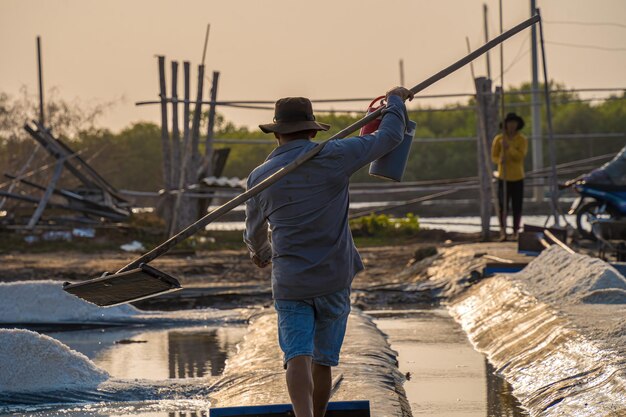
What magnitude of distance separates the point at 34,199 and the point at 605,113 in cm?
4060

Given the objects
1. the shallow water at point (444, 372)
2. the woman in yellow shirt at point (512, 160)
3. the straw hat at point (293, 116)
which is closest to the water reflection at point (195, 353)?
the shallow water at point (444, 372)

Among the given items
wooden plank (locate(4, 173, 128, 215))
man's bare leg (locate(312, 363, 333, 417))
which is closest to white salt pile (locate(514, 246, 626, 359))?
man's bare leg (locate(312, 363, 333, 417))

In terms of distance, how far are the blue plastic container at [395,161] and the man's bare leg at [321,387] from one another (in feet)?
3.15

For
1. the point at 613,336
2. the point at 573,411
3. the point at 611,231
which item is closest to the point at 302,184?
the point at 573,411

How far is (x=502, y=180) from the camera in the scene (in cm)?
1759

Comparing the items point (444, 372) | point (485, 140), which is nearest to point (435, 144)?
point (485, 140)

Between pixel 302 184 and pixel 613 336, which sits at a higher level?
pixel 302 184

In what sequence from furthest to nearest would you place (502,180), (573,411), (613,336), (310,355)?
(502,180)
(613,336)
(573,411)
(310,355)

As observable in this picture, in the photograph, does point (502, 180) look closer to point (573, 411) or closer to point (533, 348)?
point (533, 348)

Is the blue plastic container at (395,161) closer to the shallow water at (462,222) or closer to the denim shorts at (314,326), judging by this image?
the denim shorts at (314,326)

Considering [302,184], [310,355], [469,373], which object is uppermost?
[302,184]

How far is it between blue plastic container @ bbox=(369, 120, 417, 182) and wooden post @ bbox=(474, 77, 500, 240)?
1145 centimetres

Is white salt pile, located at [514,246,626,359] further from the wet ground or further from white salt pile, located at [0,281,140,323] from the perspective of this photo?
white salt pile, located at [0,281,140,323]

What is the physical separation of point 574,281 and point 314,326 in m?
4.48
